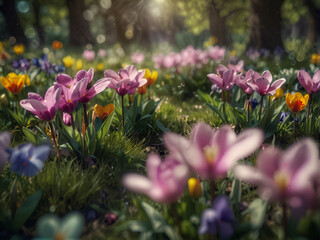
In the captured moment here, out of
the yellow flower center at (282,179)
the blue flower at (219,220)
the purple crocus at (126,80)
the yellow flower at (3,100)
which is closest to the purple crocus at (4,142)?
the purple crocus at (126,80)

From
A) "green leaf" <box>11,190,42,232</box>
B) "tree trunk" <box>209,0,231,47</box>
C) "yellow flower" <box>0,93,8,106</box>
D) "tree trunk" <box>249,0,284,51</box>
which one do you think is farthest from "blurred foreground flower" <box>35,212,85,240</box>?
"tree trunk" <box>209,0,231,47</box>

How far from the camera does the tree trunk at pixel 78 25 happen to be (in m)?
11.9

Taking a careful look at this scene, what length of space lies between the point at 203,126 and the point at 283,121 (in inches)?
58.7

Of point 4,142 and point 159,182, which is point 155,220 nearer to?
point 159,182

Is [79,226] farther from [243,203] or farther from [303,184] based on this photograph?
[243,203]

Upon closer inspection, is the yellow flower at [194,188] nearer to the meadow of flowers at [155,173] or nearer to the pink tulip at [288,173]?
the meadow of flowers at [155,173]

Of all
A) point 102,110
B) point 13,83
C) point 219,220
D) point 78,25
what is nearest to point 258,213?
point 219,220

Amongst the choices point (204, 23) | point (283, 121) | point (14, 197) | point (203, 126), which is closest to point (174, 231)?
point (203, 126)

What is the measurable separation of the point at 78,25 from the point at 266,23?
8300 millimetres

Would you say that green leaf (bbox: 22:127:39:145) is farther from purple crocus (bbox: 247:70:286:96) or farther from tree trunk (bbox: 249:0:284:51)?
tree trunk (bbox: 249:0:284:51)

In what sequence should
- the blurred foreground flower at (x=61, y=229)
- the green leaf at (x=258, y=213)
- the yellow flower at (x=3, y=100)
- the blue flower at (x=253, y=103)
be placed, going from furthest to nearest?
the yellow flower at (x=3, y=100), the blue flower at (x=253, y=103), the green leaf at (x=258, y=213), the blurred foreground flower at (x=61, y=229)

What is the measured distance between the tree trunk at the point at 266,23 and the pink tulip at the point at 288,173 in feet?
25.6

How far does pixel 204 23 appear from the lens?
17.4 metres

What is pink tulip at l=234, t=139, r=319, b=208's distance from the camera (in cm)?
83
